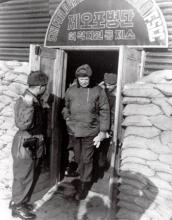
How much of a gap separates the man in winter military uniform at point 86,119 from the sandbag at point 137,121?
1.72 ft

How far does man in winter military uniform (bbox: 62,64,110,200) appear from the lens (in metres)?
4.88

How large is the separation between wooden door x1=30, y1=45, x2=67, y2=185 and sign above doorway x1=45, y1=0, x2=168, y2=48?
473 mm

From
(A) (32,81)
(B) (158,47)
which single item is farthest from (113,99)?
(A) (32,81)

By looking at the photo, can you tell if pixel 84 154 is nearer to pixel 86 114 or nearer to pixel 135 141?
pixel 86 114

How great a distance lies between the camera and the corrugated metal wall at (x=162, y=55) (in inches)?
192

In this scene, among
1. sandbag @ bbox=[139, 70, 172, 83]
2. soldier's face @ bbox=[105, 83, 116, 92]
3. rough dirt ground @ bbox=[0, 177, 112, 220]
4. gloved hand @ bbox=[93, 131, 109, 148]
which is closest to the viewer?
sandbag @ bbox=[139, 70, 172, 83]

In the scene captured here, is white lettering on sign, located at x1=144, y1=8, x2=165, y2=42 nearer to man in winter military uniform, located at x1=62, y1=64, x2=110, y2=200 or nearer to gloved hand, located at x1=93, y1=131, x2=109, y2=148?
man in winter military uniform, located at x1=62, y1=64, x2=110, y2=200

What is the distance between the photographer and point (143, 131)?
13.9 feet

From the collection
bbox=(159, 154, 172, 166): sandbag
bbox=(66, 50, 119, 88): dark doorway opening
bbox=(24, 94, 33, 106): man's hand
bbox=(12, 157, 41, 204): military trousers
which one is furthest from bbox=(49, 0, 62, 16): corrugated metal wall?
bbox=(159, 154, 172, 166): sandbag

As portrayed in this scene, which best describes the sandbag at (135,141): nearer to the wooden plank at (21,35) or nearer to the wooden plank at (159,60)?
the wooden plank at (159,60)

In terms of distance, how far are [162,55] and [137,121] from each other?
1.32m

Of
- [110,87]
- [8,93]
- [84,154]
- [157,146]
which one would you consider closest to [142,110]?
[157,146]

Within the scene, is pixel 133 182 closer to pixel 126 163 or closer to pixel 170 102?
pixel 126 163

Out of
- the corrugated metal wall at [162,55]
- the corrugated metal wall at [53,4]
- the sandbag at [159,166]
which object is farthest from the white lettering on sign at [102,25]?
the sandbag at [159,166]
